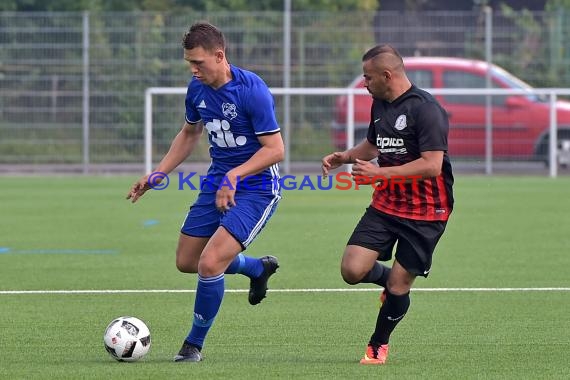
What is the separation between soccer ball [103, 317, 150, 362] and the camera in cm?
723

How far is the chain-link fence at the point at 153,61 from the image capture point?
25.9 meters

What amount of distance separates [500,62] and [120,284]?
1712 cm

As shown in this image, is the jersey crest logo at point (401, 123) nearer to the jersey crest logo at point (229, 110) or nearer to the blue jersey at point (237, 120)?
the blue jersey at point (237, 120)

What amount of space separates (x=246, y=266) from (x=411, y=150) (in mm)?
1535

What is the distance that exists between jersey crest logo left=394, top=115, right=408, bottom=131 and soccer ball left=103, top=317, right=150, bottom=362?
5.87 ft

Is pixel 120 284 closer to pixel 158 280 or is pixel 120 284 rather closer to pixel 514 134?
pixel 158 280

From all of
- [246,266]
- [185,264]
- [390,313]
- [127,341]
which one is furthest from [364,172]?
[127,341]

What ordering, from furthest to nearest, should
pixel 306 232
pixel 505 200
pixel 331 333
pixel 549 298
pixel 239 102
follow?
pixel 505 200
pixel 306 232
pixel 549 298
pixel 331 333
pixel 239 102

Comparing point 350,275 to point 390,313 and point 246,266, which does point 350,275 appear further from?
point 246,266

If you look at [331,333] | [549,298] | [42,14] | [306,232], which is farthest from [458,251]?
[42,14]

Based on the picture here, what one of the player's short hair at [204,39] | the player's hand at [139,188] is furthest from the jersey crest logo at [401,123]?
the player's hand at [139,188]

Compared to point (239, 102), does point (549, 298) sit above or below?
below

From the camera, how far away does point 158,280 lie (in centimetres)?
1093

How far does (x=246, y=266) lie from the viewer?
328 inches
